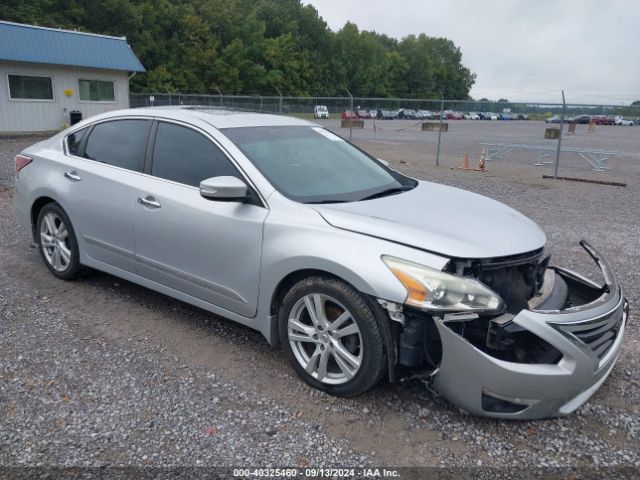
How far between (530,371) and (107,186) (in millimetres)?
3340

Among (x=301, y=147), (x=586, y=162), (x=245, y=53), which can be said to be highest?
(x=245, y=53)

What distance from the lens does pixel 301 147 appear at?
13.7 ft

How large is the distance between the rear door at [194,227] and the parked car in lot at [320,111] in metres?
21.9

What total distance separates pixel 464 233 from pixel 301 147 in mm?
1527

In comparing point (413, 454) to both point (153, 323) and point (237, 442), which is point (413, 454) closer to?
point (237, 442)

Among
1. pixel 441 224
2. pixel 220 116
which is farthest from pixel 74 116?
pixel 441 224

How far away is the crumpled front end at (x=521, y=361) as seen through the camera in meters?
2.77

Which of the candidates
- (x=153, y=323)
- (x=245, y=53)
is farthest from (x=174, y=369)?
(x=245, y=53)

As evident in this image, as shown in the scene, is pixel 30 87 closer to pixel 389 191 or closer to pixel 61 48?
pixel 61 48

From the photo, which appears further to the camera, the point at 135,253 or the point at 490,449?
the point at 135,253

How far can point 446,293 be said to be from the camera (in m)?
2.84

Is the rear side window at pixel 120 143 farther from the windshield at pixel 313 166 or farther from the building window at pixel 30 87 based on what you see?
the building window at pixel 30 87

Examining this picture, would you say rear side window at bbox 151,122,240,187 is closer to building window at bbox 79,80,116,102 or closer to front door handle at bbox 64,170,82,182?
front door handle at bbox 64,170,82,182

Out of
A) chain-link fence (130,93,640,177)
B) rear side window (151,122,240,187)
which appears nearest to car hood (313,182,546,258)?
rear side window (151,122,240,187)
